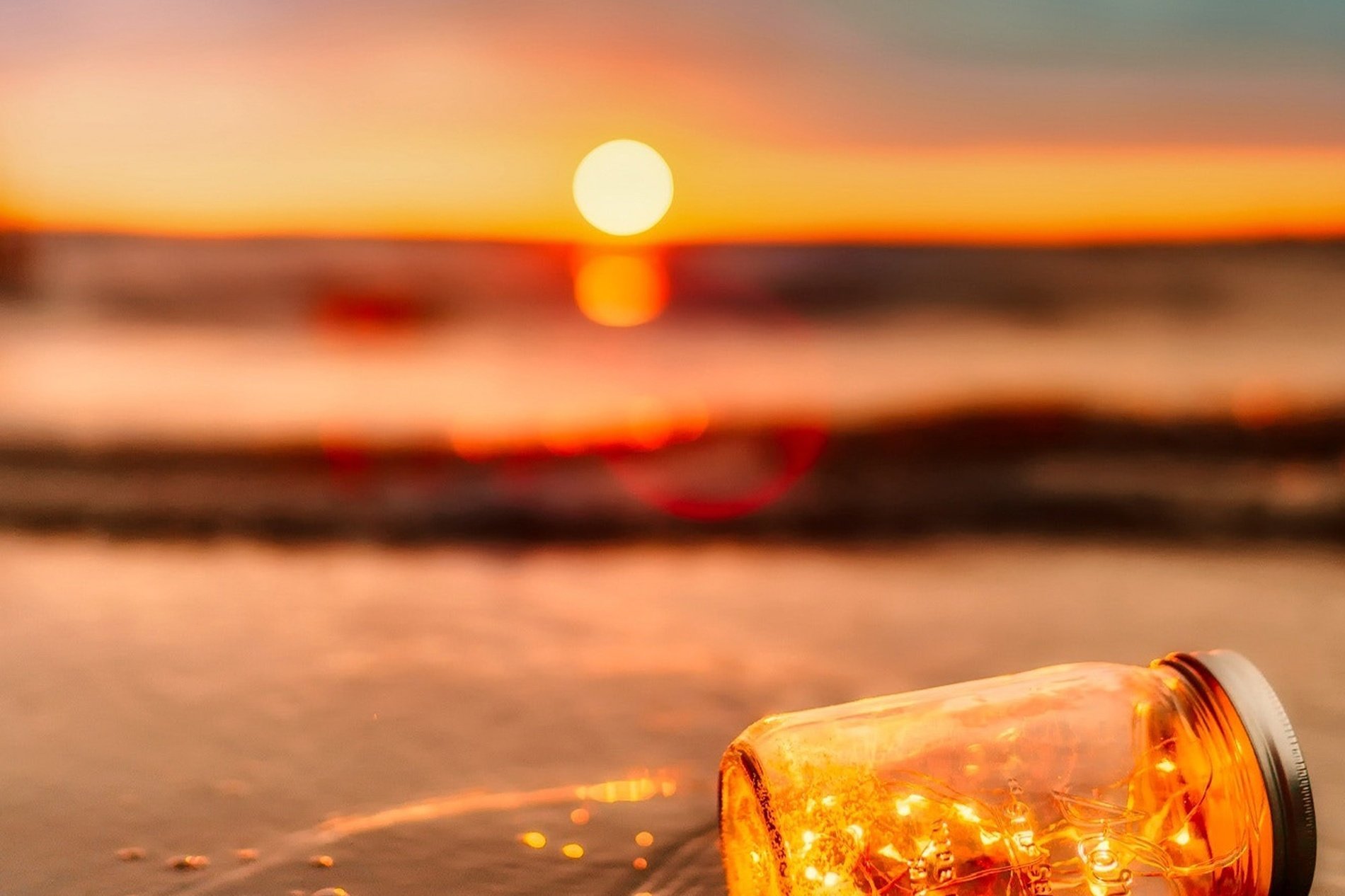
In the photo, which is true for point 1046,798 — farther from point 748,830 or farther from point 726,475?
point 726,475

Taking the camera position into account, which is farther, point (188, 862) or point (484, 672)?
point (484, 672)

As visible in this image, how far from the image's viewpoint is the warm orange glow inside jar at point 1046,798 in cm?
91

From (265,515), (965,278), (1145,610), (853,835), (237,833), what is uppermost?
(965,278)

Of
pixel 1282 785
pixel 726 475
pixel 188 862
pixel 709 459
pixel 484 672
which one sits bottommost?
pixel 1282 785

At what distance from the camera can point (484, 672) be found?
1.88 metres

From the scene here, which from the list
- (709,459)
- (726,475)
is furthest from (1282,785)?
(709,459)

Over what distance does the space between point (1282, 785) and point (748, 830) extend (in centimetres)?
44

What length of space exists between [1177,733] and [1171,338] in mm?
5008

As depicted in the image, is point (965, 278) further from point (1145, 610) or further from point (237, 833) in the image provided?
point (237, 833)

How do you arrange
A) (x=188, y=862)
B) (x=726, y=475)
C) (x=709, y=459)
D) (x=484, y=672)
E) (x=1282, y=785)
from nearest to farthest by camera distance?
(x=1282, y=785)
(x=188, y=862)
(x=484, y=672)
(x=726, y=475)
(x=709, y=459)

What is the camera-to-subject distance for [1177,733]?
0.99 meters

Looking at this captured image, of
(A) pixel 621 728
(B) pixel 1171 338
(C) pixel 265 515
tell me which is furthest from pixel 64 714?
(B) pixel 1171 338

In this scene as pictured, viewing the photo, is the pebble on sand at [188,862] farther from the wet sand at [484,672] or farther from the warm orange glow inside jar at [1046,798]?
the warm orange glow inside jar at [1046,798]

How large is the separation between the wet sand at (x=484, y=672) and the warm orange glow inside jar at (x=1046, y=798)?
1.11 ft
